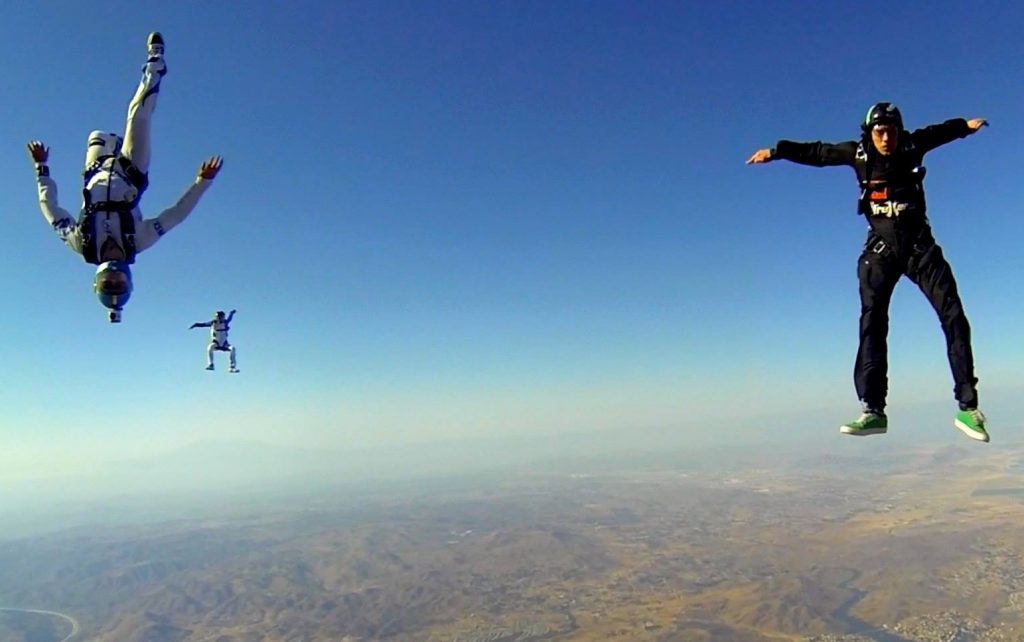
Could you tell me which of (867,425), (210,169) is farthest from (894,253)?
(210,169)

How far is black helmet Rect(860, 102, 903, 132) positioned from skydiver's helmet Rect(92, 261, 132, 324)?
10.3 m

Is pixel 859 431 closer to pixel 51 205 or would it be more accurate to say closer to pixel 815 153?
pixel 815 153

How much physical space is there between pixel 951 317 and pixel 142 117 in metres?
11.5

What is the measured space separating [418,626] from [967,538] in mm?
174232

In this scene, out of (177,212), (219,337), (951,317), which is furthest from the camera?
(219,337)

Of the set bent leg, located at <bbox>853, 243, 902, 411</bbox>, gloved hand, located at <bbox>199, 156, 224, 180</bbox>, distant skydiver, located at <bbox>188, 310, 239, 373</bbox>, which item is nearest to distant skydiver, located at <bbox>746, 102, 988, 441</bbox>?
bent leg, located at <bbox>853, 243, 902, 411</bbox>

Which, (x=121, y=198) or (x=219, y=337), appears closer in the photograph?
(x=121, y=198)

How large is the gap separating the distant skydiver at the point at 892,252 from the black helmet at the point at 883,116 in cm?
1

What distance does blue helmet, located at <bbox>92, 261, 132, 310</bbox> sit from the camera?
8.07 metres

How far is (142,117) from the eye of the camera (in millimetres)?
8750

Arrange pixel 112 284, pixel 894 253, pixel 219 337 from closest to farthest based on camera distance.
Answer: pixel 894 253 → pixel 112 284 → pixel 219 337

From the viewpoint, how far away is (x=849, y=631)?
432 ft

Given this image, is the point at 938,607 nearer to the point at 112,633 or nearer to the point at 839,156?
the point at 839,156

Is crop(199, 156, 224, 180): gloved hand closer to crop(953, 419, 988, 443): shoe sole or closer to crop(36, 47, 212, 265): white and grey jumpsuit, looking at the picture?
crop(36, 47, 212, 265): white and grey jumpsuit
